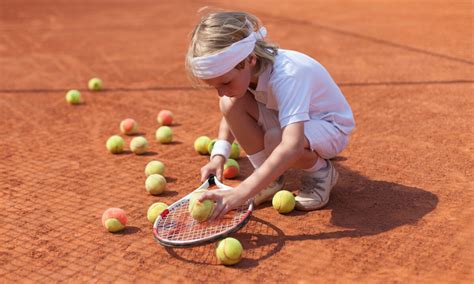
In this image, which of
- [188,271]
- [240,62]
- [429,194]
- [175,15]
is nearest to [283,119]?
[240,62]

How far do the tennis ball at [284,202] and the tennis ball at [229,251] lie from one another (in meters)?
0.50

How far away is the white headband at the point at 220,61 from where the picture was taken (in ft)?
9.06

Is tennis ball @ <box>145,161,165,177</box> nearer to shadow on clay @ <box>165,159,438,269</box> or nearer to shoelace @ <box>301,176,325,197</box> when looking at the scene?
shadow on clay @ <box>165,159,438,269</box>

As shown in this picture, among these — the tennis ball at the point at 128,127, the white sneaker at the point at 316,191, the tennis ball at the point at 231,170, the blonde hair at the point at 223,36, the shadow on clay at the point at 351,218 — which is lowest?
the tennis ball at the point at 128,127

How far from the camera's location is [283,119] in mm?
2840

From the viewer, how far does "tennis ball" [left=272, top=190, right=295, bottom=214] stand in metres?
3.19

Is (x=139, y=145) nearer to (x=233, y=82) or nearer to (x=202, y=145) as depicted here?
(x=202, y=145)

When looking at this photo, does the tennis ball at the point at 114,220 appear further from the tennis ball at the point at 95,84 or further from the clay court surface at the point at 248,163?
the tennis ball at the point at 95,84

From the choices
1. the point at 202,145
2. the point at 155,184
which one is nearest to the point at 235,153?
the point at 202,145

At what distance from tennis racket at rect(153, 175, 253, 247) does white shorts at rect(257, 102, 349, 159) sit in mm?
410

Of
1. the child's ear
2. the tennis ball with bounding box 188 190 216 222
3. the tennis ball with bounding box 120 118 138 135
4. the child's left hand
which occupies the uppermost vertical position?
the child's ear

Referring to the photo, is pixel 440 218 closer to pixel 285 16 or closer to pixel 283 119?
pixel 283 119

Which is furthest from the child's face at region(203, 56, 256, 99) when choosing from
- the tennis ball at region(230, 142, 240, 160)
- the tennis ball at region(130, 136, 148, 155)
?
the tennis ball at region(130, 136, 148, 155)

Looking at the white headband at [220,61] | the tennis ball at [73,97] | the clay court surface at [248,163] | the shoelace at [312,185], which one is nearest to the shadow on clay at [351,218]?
the clay court surface at [248,163]
